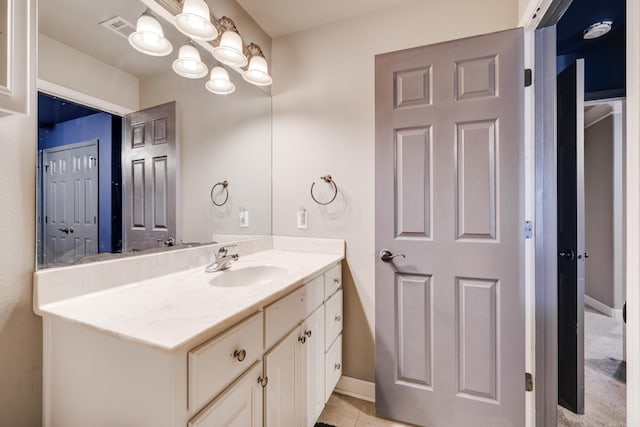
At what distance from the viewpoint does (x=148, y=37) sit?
3.85 ft

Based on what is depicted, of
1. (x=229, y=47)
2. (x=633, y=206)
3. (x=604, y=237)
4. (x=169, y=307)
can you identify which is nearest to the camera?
(x=633, y=206)

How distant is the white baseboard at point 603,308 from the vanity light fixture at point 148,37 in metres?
4.34

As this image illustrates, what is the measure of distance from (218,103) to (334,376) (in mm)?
1767

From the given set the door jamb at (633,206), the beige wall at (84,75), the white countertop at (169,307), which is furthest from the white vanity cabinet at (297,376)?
the beige wall at (84,75)

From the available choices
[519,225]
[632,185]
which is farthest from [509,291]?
[632,185]

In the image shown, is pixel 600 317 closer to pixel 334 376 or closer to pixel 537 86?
pixel 537 86

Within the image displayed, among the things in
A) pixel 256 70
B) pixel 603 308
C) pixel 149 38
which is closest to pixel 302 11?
pixel 256 70

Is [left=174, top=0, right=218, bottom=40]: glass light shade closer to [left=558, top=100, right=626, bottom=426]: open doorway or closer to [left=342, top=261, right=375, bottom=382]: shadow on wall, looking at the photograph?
[left=342, top=261, right=375, bottom=382]: shadow on wall

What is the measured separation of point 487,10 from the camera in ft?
4.92

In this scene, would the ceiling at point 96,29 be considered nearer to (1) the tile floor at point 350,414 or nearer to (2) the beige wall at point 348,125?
(2) the beige wall at point 348,125

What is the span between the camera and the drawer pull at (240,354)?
0.82 metres

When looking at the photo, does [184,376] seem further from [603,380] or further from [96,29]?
[603,380]

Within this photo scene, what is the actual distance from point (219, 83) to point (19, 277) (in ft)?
4.21

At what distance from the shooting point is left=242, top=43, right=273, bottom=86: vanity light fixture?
168 centimetres
